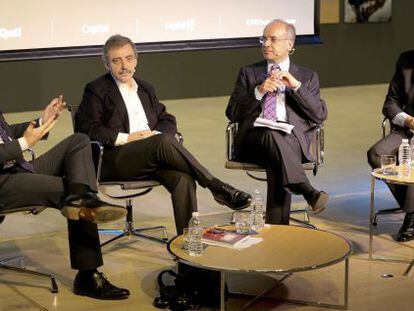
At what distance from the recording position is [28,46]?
895cm

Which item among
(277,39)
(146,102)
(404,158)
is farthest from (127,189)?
(404,158)

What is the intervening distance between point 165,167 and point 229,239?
83 cm

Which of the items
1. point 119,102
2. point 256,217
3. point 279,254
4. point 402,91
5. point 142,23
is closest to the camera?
point 279,254

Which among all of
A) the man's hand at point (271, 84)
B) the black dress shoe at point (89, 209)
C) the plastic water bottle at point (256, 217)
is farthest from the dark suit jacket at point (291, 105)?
the black dress shoe at point (89, 209)

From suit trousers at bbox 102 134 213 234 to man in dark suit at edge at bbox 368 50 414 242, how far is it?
1.25 meters

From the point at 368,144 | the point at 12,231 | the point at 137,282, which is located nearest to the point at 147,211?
the point at 12,231

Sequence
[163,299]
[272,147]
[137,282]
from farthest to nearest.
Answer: [272,147], [137,282], [163,299]

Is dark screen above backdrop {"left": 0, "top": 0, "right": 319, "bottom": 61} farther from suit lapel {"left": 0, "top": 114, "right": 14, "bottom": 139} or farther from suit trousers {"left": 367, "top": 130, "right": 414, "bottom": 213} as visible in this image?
suit trousers {"left": 367, "top": 130, "right": 414, "bottom": 213}

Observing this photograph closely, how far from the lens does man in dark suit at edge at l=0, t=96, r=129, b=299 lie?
446 cm

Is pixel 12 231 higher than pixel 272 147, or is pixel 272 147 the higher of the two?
pixel 272 147

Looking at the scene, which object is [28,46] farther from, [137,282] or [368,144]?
[137,282]

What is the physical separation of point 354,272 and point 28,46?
4904 millimetres

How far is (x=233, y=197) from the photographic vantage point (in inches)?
197

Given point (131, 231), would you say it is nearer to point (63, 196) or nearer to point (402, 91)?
point (63, 196)
